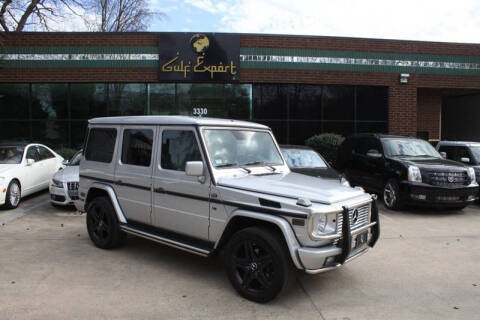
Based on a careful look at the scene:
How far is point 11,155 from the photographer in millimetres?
9500

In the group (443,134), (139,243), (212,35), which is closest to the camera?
(139,243)

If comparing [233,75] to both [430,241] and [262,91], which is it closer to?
[262,91]

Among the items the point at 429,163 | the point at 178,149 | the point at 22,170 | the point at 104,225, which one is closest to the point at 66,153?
the point at 22,170

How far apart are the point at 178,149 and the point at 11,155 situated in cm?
659

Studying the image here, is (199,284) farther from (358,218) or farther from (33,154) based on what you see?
(33,154)

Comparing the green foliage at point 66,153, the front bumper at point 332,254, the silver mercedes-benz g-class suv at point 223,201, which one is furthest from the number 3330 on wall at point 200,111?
the front bumper at point 332,254

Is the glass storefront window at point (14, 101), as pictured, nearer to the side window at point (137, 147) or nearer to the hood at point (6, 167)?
the hood at point (6, 167)

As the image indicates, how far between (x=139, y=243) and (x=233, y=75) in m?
9.74

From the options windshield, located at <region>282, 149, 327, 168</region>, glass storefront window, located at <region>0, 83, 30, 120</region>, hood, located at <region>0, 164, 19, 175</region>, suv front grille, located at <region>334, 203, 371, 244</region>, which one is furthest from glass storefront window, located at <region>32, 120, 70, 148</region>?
suv front grille, located at <region>334, 203, 371, 244</region>

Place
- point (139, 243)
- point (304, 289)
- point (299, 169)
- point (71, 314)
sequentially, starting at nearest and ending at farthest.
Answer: point (71, 314) < point (304, 289) < point (139, 243) < point (299, 169)

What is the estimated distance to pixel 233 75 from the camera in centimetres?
1477

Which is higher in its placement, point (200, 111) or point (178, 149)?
point (200, 111)

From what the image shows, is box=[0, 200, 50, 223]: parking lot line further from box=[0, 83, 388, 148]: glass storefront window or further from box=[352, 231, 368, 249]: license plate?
box=[352, 231, 368, 249]: license plate

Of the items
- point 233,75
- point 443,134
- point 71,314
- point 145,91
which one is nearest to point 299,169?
point 71,314
